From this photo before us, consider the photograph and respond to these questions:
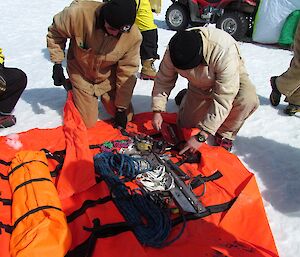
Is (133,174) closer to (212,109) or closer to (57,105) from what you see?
(212,109)

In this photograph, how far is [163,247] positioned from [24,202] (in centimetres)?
88

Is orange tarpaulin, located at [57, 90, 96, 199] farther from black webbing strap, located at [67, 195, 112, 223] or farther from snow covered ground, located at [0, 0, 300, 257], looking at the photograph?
snow covered ground, located at [0, 0, 300, 257]

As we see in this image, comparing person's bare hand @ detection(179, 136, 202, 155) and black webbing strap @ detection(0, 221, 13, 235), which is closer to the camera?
black webbing strap @ detection(0, 221, 13, 235)

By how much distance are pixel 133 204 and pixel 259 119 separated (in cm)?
194

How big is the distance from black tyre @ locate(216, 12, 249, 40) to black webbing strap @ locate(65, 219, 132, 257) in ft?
15.8

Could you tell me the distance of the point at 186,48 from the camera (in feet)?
7.20

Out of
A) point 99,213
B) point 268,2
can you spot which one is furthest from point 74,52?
point 268,2

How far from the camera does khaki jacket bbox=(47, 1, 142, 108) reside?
9.34 feet

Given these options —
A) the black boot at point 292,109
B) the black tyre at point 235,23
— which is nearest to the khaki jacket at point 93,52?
the black boot at point 292,109

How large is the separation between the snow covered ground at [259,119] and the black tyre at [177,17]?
591 mm

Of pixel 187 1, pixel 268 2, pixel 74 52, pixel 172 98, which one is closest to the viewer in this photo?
pixel 74 52

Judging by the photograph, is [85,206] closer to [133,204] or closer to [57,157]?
[133,204]

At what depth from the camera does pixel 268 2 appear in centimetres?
566

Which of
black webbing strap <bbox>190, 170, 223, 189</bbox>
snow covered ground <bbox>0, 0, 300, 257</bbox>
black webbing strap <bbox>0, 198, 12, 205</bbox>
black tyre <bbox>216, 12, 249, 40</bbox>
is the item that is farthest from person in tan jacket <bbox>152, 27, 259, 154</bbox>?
black tyre <bbox>216, 12, 249, 40</bbox>
